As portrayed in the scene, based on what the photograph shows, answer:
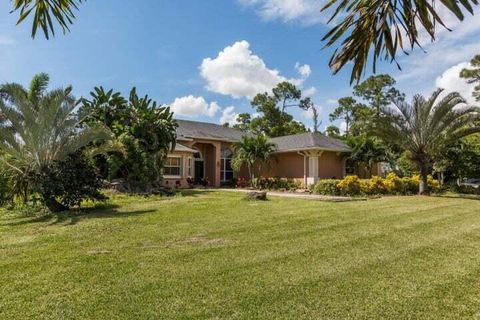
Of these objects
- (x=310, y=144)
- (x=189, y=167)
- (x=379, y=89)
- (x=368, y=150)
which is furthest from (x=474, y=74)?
(x=189, y=167)

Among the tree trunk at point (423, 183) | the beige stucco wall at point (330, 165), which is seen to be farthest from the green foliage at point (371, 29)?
the beige stucco wall at point (330, 165)

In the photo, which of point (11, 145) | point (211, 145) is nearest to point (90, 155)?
point (11, 145)

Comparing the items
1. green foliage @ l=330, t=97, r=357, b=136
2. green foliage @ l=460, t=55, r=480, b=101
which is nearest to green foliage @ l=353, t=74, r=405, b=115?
green foliage @ l=330, t=97, r=357, b=136

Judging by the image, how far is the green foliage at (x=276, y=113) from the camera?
154ft

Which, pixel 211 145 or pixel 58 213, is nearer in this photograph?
pixel 58 213

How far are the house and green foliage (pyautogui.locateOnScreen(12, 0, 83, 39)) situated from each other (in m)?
20.8

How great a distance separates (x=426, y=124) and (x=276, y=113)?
30863mm

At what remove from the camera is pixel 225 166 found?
3162cm

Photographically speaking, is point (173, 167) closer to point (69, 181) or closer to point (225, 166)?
point (225, 166)

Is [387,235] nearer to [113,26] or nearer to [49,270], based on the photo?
[49,270]

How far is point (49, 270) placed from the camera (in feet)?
18.8

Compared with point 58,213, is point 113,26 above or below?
above

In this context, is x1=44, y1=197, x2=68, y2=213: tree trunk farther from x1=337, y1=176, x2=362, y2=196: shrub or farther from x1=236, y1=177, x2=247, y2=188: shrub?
x1=236, y1=177, x2=247, y2=188: shrub

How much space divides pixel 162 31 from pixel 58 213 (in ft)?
22.7
